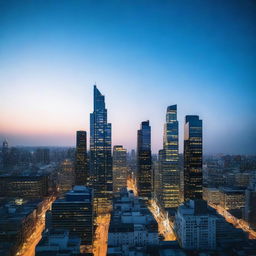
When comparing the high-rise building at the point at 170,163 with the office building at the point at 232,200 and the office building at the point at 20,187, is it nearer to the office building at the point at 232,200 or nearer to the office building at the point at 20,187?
the office building at the point at 232,200

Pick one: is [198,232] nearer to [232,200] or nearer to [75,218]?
[75,218]

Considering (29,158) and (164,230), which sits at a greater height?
(29,158)

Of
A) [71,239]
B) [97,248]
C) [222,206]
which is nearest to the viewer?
[71,239]

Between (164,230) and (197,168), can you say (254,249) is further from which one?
(197,168)

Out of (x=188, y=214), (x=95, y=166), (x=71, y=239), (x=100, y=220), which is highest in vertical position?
(x=95, y=166)

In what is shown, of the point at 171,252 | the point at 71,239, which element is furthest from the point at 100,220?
the point at 171,252

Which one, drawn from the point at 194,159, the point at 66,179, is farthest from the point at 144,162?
the point at 66,179
